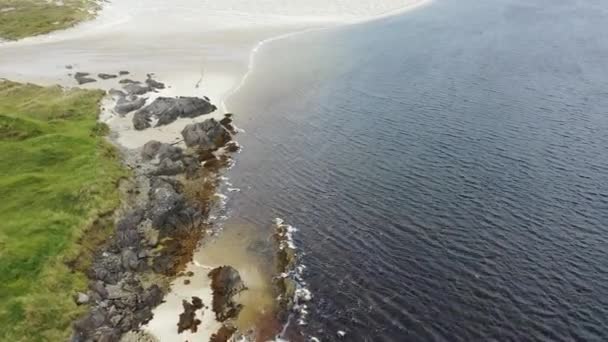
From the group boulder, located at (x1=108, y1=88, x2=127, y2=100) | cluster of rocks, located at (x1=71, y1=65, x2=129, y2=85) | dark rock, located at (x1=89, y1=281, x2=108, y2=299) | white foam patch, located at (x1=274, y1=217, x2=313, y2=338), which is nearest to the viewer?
white foam patch, located at (x1=274, y1=217, x2=313, y2=338)

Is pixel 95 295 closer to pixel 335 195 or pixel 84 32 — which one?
pixel 335 195

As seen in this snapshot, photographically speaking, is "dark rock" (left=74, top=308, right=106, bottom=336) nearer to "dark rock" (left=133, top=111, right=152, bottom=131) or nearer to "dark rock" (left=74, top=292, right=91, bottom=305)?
"dark rock" (left=74, top=292, right=91, bottom=305)

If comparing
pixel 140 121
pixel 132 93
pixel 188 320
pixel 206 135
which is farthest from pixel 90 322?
pixel 132 93

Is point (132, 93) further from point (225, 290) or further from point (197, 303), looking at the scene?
point (197, 303)

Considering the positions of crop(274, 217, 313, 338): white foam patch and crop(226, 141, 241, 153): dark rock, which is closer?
crop(274, 217, 313, 338): white foam patch

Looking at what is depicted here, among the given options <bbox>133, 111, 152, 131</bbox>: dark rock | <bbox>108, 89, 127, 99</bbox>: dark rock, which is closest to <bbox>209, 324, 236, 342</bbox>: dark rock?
<bbox>133, 111, 152, 131</bbox>: dark rock

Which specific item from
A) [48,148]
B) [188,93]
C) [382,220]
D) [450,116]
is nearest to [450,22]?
[450,116]

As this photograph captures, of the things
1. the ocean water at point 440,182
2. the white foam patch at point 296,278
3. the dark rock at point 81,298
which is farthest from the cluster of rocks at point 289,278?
the dark rock at point 81,298
